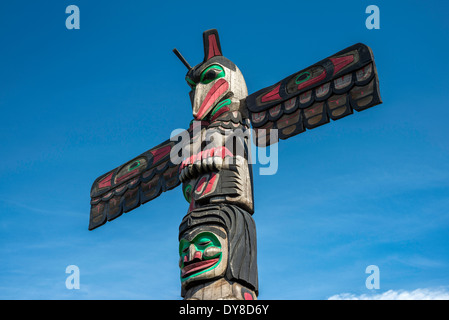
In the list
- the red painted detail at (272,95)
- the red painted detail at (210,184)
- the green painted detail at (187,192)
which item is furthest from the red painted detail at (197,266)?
the red painted detail at (272,95)

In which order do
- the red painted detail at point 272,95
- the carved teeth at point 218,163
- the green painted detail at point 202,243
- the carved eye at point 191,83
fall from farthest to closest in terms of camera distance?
the carved eye at point 191,83, the red painted detail at point 272,95, the carved teeth at point 218,163, the green painted detail at point 202,243

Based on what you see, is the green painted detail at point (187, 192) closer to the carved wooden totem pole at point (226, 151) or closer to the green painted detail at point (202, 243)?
the carved wooden totem pole at point (226, 151)

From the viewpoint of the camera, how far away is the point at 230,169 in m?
6.39

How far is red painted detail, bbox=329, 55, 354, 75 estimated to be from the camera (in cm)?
605

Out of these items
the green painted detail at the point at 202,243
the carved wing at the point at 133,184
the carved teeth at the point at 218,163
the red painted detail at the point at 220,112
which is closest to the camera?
the green painted detail at the point at 202,243

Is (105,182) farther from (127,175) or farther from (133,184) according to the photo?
(133,184)

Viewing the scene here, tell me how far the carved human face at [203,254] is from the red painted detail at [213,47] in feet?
9.13

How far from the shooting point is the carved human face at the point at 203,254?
5625mm

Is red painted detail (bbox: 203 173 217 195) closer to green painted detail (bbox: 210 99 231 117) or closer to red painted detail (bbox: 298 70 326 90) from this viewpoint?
green painted detail (bbox: 210 99 231 117)

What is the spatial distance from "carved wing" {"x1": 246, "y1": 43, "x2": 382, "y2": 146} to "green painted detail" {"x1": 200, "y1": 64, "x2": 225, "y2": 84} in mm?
Result: 663

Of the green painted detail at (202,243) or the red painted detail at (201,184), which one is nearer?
the green painted detail at (202,243)

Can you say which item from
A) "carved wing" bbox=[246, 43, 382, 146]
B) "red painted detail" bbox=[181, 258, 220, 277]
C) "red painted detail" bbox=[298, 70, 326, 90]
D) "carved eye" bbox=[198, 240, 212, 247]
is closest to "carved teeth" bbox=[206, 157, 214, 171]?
"carved wing" bbox=[246, 43, 382, 146]
